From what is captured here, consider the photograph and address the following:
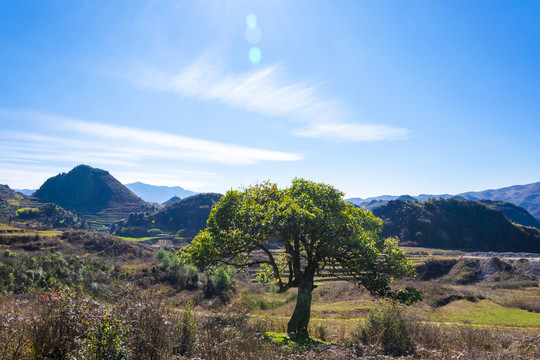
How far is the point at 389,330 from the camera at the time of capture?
1277 centimetres

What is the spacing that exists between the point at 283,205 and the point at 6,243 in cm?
6228

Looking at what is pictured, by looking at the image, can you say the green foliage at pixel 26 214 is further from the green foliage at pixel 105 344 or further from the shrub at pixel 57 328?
the green foliage at pixel 105 344

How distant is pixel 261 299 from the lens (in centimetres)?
4262

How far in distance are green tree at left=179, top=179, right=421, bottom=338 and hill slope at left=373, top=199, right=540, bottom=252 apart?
17948 cm

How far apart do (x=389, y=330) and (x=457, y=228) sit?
668 feet

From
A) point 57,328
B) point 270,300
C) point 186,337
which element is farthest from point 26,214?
point 186,337

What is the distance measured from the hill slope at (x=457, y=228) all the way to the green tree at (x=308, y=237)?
589ft

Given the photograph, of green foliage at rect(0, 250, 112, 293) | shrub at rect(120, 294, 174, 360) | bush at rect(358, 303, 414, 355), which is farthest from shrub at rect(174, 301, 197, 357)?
green foliage at rect(0, 250, 112, 293)

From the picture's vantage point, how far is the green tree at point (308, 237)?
12.6m

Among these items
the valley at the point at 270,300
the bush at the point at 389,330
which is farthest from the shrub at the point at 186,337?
the bush at the point at 389,330

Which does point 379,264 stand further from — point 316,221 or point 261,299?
point 261,299

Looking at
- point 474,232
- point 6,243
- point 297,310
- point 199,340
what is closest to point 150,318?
point 199,340

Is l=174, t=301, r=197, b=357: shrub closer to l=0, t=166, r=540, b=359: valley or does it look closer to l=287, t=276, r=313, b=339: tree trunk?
l=0, t=166, r=540, b=359: valley

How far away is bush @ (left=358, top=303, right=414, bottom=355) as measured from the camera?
1212 cm
